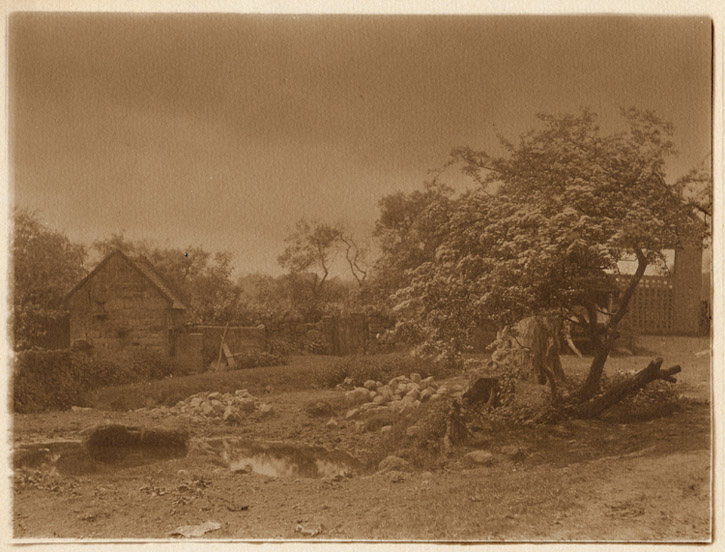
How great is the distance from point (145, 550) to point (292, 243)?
9.11ft

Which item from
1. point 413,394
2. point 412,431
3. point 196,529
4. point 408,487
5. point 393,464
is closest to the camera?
point 196,529

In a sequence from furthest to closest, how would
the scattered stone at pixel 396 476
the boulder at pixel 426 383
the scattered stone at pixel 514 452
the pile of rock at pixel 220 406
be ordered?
the boulder at pixel 426 383 < the pile of rock at pixel 220 406 < the scattered stone at pixel 514 452 < the scattered stone at pixel 396 476

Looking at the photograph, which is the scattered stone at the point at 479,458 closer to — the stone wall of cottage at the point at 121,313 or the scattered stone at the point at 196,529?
the scattered stone at the point at 196,529

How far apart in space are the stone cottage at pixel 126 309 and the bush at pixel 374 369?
1.28 meters

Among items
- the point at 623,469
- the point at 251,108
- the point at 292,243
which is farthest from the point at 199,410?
the point at 623,469

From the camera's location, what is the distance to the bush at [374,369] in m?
5.33

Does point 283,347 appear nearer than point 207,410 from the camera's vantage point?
No

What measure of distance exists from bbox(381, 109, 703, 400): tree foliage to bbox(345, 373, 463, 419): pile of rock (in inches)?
14.3

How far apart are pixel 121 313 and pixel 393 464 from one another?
8.81 feet

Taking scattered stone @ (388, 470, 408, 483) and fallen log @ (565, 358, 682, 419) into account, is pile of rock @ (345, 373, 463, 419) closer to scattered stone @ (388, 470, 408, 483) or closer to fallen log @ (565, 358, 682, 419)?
scattered stone @ (388, 470, 408, 483)

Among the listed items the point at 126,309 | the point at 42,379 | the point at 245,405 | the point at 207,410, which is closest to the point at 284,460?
the point at 245,405

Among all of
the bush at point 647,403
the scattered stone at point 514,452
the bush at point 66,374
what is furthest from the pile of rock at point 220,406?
the bush at point 647,403

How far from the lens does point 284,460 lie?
5.14 meters

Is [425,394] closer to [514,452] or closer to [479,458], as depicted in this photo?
[479,458]
